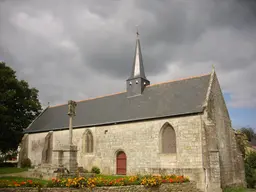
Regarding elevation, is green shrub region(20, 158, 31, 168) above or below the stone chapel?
below

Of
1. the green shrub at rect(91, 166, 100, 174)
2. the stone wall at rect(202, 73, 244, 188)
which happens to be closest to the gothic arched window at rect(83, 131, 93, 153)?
the green shrub at rect(91, 166, 100, 174)

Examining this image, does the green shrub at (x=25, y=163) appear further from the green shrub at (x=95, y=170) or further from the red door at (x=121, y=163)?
the red door at (x=121, y=163)

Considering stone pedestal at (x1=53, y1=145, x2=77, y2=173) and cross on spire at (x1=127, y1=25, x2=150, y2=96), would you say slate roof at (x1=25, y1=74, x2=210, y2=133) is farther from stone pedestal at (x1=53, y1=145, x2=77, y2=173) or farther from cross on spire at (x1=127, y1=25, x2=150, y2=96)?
stone pedestal at (x1=53, y1=145, x2=77, y2=173)

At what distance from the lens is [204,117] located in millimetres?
17766

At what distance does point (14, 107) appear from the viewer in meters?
31.9

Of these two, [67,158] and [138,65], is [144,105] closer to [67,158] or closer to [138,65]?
[138,65]

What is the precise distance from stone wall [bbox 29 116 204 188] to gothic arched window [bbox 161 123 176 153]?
0.34 meters

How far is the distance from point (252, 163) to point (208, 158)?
707 inches

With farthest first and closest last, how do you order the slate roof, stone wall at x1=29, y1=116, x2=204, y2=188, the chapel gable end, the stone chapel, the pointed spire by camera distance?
1. the pointed spire
2. the slate roof
3. the chapel gable end
4. stone wall at x1=29, y1=116, x2=204, y2=188
5. the stone chapel

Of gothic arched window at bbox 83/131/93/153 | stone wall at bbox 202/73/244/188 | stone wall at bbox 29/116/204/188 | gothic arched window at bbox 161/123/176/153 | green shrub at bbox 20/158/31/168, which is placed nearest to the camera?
stone wall at bbox 202/73/244/188

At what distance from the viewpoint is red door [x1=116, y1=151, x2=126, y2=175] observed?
70.7 ft

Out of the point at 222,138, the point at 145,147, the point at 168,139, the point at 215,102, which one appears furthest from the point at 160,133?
the point at 215,102

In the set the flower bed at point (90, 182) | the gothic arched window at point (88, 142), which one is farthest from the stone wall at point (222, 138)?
the gothic arched window at point (88, 142)

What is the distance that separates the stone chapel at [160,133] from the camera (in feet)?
Answer: 57.1
